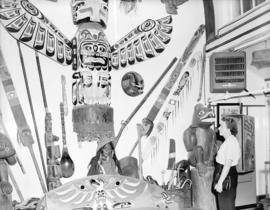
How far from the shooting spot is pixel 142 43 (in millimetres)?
1784

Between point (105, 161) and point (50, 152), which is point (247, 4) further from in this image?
point (50, 152)

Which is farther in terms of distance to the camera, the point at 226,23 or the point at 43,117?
the point at 226,23

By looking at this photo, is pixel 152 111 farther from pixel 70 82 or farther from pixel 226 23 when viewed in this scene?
pixel 226 23

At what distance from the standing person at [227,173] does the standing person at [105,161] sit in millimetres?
631

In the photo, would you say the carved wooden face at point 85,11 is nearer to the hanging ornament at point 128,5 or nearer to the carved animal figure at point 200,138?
the hanging ornament at point 128,5

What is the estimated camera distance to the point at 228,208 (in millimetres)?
1868

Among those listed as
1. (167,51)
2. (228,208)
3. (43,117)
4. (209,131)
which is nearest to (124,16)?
(167,51)

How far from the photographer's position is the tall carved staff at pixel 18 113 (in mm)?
1529

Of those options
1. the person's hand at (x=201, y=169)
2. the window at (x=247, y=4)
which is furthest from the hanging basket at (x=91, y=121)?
the window at (x=247, y=4)

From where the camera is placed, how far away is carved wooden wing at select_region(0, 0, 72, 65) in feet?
5.04

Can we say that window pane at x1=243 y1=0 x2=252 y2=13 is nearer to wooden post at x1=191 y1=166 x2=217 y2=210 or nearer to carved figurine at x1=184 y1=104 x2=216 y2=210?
carved figurine at x1=184 y1=104 x2=216 y2=210

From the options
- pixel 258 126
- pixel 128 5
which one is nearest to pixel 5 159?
pixel 128 5

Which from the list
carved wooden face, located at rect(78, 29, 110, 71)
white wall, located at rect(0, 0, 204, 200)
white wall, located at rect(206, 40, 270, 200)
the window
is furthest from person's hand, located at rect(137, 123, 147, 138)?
the window

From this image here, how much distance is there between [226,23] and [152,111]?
2.33ft
